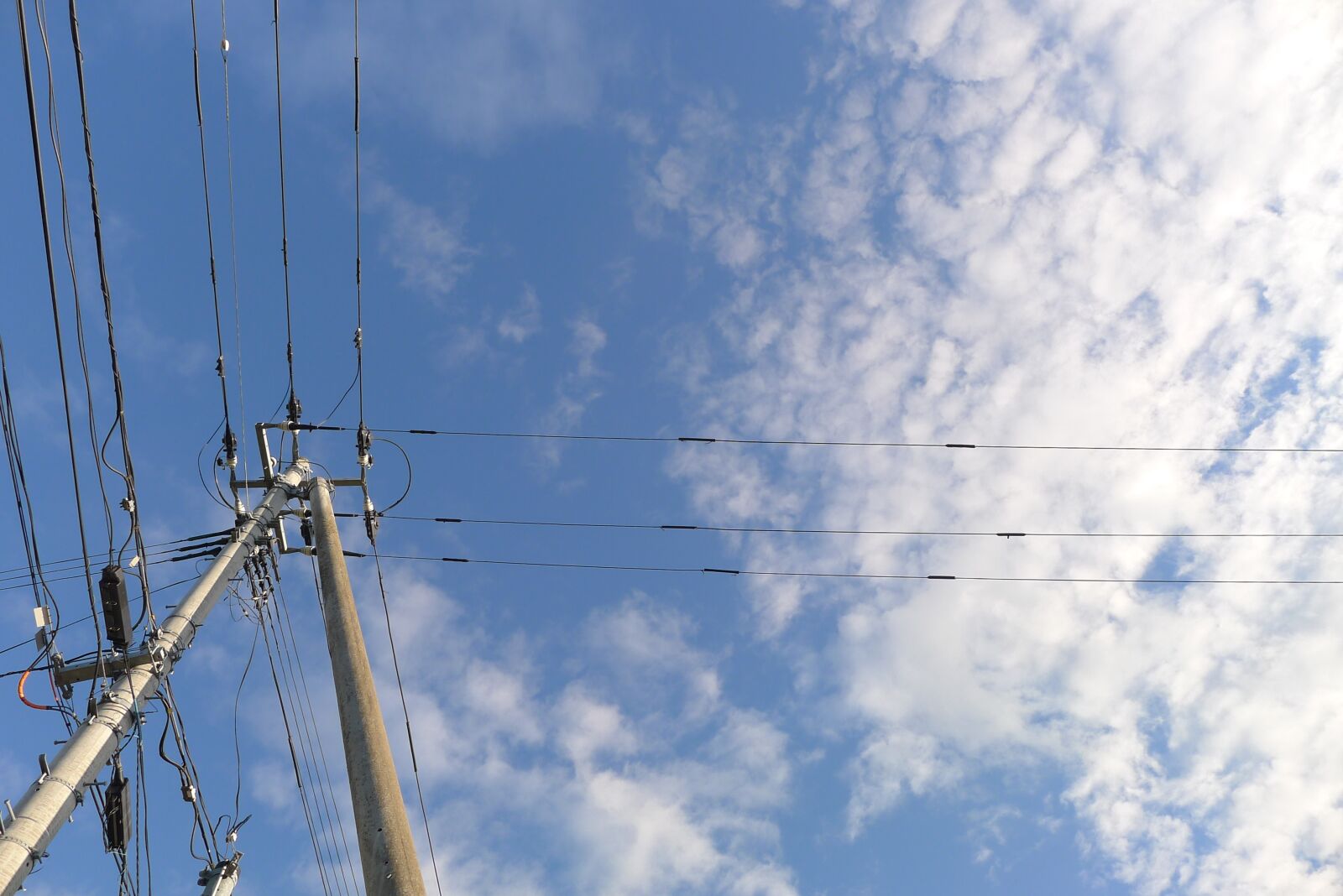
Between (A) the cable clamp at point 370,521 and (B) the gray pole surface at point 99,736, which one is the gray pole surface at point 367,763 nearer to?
(B) the gray pole surface at point 99,736

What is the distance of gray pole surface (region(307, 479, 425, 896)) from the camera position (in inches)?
241

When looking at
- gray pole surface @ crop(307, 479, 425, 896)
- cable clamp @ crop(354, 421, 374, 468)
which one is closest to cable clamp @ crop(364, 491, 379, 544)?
cable clamp @ crop(354, 421, 374, 468)

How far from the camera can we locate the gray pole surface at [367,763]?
6.13 metres

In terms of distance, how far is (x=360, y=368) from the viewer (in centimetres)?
1655

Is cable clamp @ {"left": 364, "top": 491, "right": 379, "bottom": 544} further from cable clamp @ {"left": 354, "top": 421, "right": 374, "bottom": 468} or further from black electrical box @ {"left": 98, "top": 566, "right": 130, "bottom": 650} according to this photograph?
black electrical box @ {"left": 98, "top": 566, "right": 130, "bottom": 650}

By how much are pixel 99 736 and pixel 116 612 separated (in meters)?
1.61

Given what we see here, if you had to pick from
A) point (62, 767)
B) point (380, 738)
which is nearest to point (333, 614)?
point (380, 738)

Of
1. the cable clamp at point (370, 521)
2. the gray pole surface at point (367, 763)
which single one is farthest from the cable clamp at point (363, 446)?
the gray pole surface at point (367, 763)

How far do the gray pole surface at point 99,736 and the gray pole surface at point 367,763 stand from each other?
5.78 feet

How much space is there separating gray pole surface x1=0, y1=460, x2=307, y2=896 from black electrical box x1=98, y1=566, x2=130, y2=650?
0.99 ft

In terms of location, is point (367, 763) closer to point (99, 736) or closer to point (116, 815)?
point (99, 736)

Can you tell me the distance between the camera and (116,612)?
9.06 m

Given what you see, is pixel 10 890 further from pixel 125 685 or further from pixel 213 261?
pixel 213 261

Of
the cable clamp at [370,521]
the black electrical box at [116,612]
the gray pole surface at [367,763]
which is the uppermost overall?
the cable clamp at [370,521]
